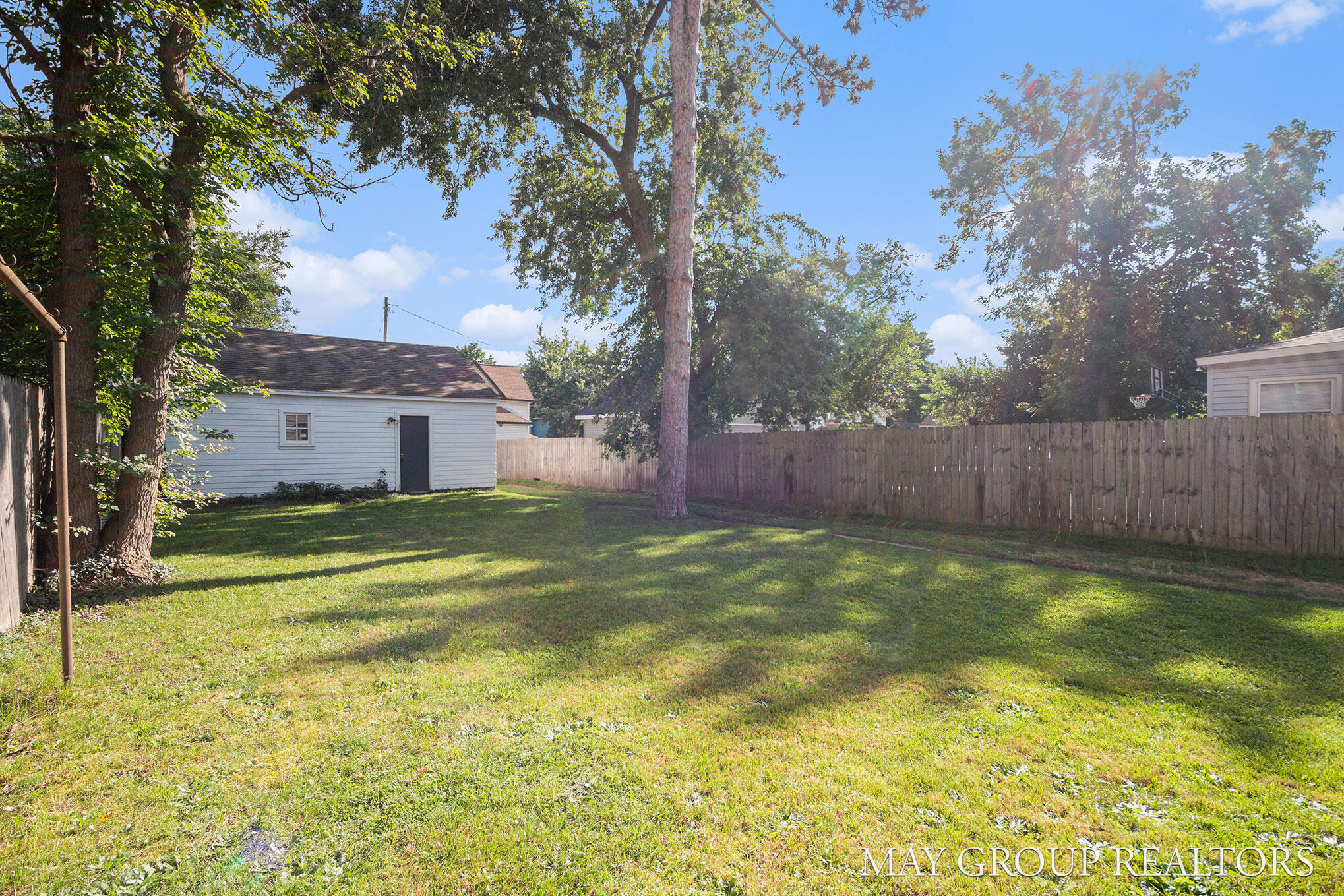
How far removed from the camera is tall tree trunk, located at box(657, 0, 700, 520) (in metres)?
10.8

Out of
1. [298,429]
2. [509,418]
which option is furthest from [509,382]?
[298,429]

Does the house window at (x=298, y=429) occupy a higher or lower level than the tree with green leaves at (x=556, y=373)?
lower

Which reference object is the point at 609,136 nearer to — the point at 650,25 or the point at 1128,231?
the point at 650,25

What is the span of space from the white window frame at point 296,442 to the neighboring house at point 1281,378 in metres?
20.9

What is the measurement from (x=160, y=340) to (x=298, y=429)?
11.2 meters

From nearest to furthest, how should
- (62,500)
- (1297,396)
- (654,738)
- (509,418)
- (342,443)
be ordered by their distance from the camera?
(654,738), (62,500), (1297,396), (342,443), (509,418)

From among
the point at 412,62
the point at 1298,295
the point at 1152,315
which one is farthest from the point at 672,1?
the point at 1298,295

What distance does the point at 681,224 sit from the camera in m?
11.2

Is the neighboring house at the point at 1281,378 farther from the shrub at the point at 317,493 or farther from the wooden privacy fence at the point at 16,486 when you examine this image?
the shrub at the point at 317,493

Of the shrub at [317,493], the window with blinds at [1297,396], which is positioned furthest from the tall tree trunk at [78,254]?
the window with blinds at [1297,396]

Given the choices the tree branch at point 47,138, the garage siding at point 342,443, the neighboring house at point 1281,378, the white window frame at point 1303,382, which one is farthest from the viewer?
the garage siding at point 342,443

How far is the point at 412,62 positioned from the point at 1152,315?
794 inches

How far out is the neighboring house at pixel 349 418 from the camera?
1535 cm

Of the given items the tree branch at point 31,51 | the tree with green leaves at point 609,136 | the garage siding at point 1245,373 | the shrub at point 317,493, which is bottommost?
the shrub at point 317,493
